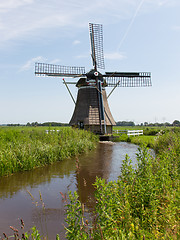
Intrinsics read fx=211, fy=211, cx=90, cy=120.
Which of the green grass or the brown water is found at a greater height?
the green grass

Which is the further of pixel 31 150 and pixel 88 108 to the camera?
pixel 88 108

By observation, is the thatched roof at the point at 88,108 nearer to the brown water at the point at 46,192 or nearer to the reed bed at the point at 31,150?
the reed bed at the point at 31,150

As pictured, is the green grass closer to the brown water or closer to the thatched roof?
the brown water

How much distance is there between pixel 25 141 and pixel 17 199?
4.74 metres

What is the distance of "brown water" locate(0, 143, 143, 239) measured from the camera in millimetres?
4059

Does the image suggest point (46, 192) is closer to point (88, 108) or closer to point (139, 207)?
point (139, 207)

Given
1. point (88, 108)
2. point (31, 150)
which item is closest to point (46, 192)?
point (31, 150)

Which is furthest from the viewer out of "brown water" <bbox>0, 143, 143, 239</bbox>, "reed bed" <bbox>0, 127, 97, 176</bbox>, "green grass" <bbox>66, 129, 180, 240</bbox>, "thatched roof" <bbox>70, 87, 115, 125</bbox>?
"thatched roof" <bbox>70, 87, 115, 125</bbox>

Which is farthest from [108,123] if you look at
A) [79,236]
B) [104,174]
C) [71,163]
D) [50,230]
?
[79,236]

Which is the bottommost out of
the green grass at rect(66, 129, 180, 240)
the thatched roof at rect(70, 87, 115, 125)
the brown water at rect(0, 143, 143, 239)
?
the brown water at rect(0, 143, 143, 239)

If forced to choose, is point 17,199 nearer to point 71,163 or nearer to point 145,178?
point 145,178

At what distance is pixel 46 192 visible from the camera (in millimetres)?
5797

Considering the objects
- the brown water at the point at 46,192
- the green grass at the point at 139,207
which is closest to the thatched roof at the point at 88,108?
the brown water at the point at 46,192

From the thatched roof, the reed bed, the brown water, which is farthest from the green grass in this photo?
the thatched roof
